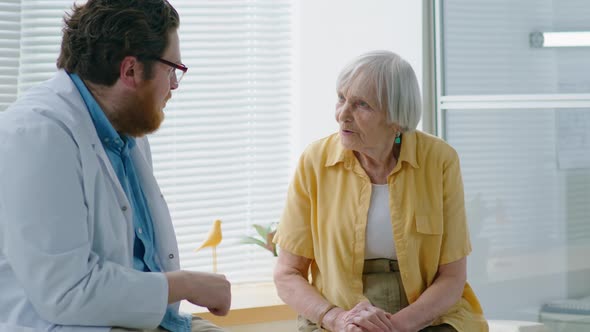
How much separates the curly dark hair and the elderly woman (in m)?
0.69

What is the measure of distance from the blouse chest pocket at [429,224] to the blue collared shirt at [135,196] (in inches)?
28.4

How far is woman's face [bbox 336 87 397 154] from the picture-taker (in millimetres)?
2336

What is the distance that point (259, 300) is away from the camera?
11.4 ft

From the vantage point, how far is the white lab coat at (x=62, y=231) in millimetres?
1609

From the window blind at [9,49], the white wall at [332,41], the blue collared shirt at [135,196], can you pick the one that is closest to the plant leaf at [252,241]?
the white wall at [332,41]

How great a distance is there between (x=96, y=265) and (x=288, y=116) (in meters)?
2.28

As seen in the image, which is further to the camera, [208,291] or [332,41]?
[332,41]

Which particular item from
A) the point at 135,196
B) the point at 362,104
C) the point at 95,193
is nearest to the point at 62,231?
the point at 95,193

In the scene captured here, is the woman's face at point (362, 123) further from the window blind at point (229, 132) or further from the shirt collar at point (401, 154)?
the window blind at point (229, 132)

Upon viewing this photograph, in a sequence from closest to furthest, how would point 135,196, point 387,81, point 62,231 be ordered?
point 62,231 < point 135,196 < point 387,81

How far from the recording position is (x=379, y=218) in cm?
234

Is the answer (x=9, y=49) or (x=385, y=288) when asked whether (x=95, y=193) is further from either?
(x=9, y=49)

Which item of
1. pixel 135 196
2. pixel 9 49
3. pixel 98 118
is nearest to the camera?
pixel 98 118

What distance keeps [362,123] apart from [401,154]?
152mm
